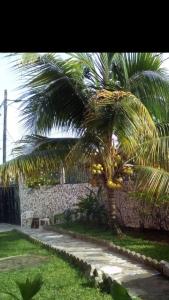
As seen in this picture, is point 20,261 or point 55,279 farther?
point 20,261

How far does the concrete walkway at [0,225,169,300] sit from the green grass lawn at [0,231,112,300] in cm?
33

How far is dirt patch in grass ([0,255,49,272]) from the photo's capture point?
7.50 m

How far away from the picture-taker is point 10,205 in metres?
17.0

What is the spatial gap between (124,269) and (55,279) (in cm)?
100

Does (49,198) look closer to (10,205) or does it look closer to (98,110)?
(10,205)

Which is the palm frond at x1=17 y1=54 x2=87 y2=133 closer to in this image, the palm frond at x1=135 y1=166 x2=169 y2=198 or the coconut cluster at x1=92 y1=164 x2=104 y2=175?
the coconut cluster at x1=92 y1=164 x2=104 y2=175

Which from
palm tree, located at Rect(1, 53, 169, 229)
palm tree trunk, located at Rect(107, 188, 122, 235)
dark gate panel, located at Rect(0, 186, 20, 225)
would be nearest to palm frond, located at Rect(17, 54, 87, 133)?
palm tree, located at Rect(1, 53, 169, 229)

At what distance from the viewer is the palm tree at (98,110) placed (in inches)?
335

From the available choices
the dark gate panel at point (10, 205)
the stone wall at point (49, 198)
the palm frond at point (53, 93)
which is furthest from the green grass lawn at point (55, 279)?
the dark gate panel at point (10, 205)

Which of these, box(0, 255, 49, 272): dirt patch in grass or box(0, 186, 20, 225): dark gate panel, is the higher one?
box(0, 186, 20, 225): dark gate panel

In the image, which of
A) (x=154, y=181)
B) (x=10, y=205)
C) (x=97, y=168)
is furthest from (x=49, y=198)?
(x=154, y=181)

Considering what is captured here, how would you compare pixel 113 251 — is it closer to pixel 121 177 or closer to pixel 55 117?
pixel 121 177

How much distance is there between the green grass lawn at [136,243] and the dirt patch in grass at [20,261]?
1.55m
